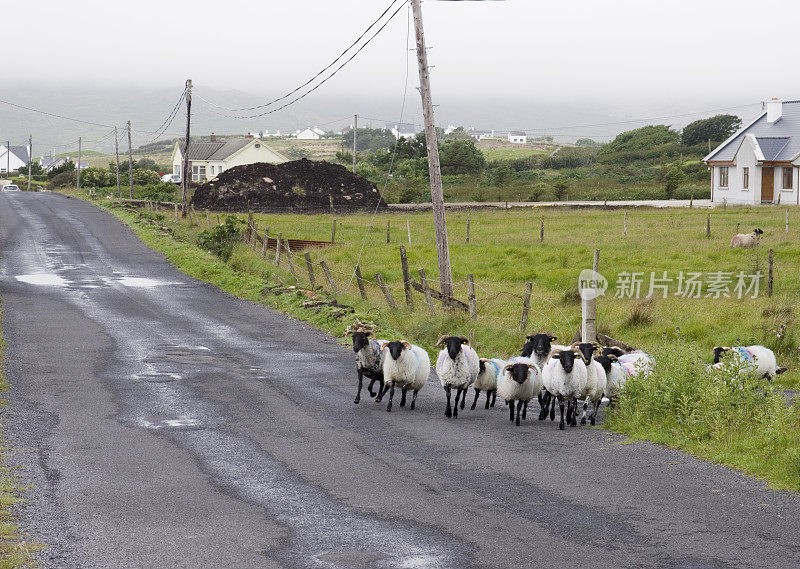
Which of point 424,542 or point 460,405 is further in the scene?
point 460,405

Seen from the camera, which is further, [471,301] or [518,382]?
[471,301]

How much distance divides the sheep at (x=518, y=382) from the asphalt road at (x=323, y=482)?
57 cm

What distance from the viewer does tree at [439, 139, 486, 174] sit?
11181 centimetres

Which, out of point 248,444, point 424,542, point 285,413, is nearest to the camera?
point 424,542

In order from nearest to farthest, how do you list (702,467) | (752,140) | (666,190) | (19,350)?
(702,467)
(19,350)
(752,140)
(666,190)

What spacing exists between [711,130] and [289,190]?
73.4 metres

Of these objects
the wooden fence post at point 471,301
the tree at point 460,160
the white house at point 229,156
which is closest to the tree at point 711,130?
the tree at point 460,160

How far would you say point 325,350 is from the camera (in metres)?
20.5

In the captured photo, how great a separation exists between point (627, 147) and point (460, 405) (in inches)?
5002

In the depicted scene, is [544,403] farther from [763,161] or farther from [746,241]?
[763,161]

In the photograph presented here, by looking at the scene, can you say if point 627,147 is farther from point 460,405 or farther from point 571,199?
point 460,405

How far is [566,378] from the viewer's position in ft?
44.4

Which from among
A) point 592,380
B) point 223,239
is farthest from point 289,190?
point 592,380

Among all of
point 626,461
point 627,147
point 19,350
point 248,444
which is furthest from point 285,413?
point 627,147
